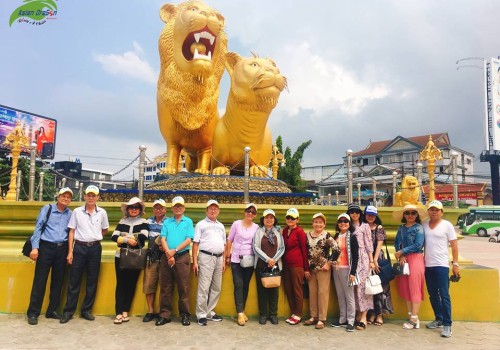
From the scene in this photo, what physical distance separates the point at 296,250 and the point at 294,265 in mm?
149

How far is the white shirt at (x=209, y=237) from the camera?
388 cm

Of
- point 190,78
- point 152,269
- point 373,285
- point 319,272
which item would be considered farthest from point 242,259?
point 190,78

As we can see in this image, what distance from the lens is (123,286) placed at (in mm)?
3920

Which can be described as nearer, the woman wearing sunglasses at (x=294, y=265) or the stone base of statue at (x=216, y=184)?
the woman wearing sunglasses at (x=294, y=265)

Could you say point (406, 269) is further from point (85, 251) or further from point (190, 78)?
point (190, 78)

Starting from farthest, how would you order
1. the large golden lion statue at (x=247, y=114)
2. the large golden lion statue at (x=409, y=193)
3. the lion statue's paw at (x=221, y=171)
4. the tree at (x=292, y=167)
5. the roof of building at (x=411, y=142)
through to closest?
the roof of building at (x=411, y=142)
the tree at (x=292, y=167)
the large golden lion statue at (x=409, y=193)
the lion statue's paw at (x=221, y=171)
the large golden lion statue at (x=247, y=114)

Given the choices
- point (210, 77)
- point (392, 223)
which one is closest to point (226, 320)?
point (392, 223)

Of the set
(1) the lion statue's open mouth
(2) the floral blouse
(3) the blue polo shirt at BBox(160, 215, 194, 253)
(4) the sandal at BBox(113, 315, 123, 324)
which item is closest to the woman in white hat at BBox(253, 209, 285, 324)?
(2) the floral blouse

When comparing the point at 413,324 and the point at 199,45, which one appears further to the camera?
the point at 199,45

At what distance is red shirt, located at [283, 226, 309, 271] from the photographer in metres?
3.87

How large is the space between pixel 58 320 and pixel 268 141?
4511mm

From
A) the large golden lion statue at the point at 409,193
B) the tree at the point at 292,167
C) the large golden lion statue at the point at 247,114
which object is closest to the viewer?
the large golden lion statue at the point at 247,114

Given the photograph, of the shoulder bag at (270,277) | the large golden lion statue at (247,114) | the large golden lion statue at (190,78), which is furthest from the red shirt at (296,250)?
the large golden lion statue at (190,78)

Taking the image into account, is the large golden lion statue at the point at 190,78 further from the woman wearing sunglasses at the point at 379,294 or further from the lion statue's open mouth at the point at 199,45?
the woman wearing sunglasses at the point at 379,294
